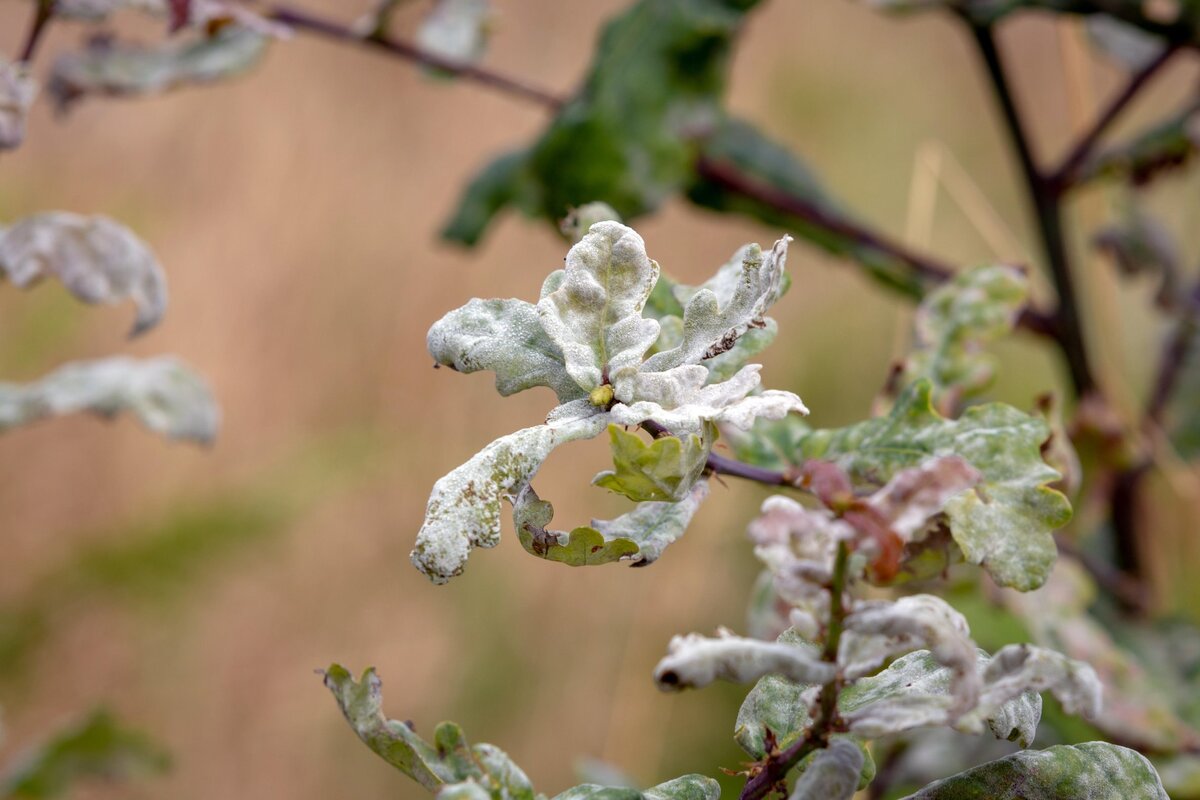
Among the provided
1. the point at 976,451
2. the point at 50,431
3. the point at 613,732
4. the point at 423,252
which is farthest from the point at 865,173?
the point at 976,451

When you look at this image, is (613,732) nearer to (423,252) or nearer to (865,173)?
(423,252)

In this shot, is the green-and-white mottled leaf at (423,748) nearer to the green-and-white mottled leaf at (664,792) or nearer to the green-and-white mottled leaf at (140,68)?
the green-and-white mottled leaf at (664,792)

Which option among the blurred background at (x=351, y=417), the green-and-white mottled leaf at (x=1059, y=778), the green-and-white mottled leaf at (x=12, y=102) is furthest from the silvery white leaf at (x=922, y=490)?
the blurred background at (x=351, y=417)

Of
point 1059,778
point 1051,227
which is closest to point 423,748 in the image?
point 1059,778

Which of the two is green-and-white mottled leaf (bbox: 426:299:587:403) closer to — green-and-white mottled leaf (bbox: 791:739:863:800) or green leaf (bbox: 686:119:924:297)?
green-and-white mottled leaf (bbox: 791:739:863:800)

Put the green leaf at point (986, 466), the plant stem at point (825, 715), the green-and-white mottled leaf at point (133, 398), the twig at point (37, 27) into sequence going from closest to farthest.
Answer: the plant stem at point (825, 715)
the green leaf at point (986, 466)
the twig at point (37, 27)
the green-and-white mottled leaf at point (133, 398)

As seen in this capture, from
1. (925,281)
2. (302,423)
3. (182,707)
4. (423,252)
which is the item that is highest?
(925,281)

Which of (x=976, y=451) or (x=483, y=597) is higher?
(x=976, y=451)

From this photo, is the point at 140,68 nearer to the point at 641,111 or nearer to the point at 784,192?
the point at 641,111
